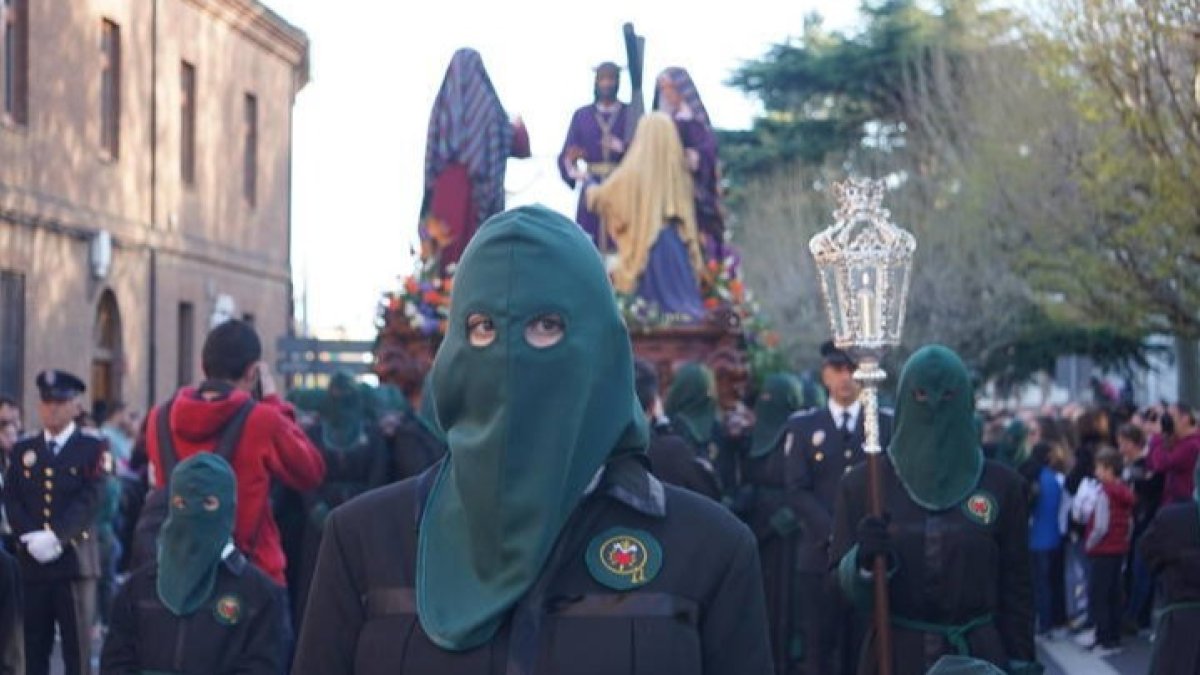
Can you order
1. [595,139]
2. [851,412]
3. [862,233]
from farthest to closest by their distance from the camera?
[595,139] → [851,412] → [862,233]

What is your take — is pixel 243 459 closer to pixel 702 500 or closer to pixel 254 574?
pixel 254 574

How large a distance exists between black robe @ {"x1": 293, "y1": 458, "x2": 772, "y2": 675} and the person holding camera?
13919mm

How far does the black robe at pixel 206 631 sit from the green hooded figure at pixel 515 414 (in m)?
4.98

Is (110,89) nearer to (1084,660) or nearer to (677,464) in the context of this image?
(1084,660)

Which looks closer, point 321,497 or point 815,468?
point 815,468

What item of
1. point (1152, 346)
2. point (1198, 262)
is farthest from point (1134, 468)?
point (1152, 346)

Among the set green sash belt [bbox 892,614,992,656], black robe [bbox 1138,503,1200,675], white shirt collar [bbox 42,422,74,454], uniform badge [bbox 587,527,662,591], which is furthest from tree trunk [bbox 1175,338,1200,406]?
uniform badge [bbox 587,527,662,591]

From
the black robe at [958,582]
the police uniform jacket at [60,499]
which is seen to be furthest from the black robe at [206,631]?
the police uniform jacket at [60,499]

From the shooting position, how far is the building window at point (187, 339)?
35750 millimetres

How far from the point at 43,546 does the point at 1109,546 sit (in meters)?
9.29

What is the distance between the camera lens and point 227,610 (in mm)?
9227

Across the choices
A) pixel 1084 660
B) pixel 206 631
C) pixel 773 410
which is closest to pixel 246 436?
pixel 206 631

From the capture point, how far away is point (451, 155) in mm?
21516

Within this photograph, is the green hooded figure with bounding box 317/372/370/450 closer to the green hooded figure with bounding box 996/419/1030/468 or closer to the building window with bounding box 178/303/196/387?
the green hooded figure with bounding box 996/419/1030/468
